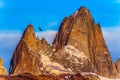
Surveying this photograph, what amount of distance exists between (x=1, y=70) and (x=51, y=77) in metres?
124

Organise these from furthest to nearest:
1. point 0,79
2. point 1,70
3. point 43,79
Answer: point 1,70 < point 43,79 < point 0,79

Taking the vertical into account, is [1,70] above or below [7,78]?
above

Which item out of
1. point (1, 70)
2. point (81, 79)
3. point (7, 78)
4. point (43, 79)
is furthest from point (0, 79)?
point (1, 70)

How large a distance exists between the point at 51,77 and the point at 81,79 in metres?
0.96

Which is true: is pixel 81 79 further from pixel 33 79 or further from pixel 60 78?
pixel 33 79

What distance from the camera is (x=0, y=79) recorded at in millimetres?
14602

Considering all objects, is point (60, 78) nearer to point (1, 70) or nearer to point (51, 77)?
point (51, 77)

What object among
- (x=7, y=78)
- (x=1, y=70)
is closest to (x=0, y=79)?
(x=7, y=78)

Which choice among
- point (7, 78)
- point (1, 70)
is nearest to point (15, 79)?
point (7, 78)

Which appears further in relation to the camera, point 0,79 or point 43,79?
point 43,79

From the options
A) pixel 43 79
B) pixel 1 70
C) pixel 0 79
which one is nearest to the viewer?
pixel 0 79

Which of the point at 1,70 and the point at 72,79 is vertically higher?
the point at 1,70

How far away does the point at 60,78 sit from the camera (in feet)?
52.3

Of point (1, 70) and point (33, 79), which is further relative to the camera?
point (1, 70)
